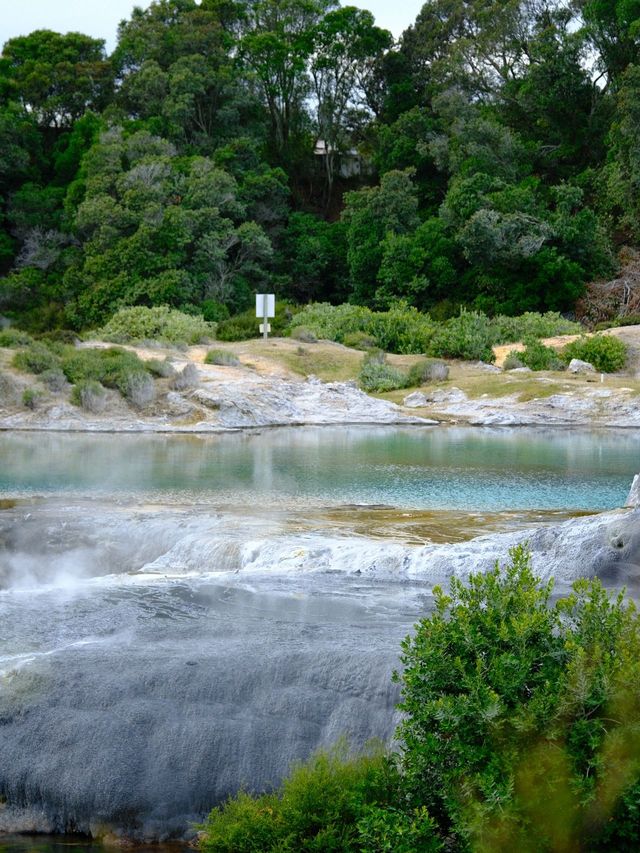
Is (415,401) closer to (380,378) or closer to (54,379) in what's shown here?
(380,378)

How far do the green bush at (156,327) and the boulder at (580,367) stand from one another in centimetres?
1044

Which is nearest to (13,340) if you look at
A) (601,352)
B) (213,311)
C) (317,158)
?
(601,352)

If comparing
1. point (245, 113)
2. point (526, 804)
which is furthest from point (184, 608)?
point (245, 113)

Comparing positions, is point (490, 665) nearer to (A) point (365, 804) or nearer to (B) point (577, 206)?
(A) point (365, 804)

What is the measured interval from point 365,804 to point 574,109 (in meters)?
41.4

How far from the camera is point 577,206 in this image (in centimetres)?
4019

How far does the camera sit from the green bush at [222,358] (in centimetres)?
2477

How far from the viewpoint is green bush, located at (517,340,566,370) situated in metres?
25.2

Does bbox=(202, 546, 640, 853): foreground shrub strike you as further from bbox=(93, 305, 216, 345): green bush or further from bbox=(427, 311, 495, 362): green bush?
bbox=(93, 305, 216, 345): green bush

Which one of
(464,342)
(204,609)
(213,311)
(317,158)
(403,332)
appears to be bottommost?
(204,609)

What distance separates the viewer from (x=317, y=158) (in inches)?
2057

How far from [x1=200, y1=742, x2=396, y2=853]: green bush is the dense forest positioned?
107 ft

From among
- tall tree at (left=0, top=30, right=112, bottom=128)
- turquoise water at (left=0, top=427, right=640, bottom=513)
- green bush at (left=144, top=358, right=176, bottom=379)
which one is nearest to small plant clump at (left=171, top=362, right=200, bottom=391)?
green bush at (left=144, top=358, right=176, bottom=379)

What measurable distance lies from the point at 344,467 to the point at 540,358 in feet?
36.1
